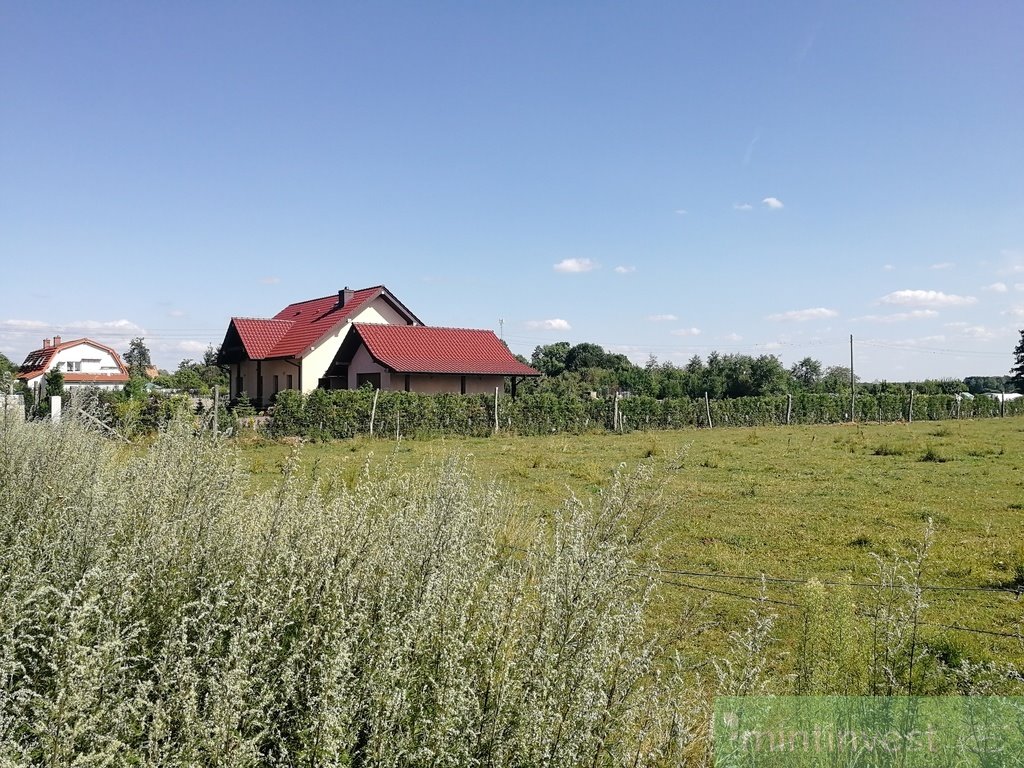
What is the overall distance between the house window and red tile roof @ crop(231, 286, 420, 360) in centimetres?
265

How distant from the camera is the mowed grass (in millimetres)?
6172

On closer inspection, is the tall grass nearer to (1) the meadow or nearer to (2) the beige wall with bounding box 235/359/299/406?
(1) the meadow

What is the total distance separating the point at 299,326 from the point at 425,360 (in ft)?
25.9

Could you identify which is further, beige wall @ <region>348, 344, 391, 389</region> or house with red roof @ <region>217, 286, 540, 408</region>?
house with red roof @ <region>217, 286, 540, 408</region>

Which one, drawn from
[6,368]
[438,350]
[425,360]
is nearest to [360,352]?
[425,360]

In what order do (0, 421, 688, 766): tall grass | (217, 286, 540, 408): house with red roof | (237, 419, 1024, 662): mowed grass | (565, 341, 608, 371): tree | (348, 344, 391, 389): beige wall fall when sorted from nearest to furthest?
1. (0, 421, 688, 766): tall grass
2. (237, 419, 1024, 662): mowed grass
3. (348, 344, 391, 389): beige wall
4. (217, 286, 540, 408): house with red roof
5. (565, 341, 608, 371): tree

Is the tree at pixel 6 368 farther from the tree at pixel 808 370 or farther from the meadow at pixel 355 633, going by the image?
the tree at pixel 808 370

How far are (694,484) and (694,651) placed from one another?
8322 millimetres

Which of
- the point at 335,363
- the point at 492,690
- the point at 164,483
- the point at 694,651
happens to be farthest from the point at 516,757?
the point at 335,363

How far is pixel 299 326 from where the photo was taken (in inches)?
1378

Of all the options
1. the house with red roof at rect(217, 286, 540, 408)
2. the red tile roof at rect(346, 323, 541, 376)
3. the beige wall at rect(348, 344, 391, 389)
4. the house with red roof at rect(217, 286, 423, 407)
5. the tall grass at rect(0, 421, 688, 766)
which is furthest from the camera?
the house with red roof at rect(217, 286, 423, 407)

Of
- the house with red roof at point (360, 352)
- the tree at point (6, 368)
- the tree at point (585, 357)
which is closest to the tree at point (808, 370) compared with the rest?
the tree at point (585, 357)

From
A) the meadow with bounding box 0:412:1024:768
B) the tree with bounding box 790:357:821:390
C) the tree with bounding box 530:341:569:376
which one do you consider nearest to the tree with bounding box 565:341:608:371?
the tree with bounding box 530:341:569:376

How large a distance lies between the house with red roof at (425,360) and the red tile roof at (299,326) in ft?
4.77
